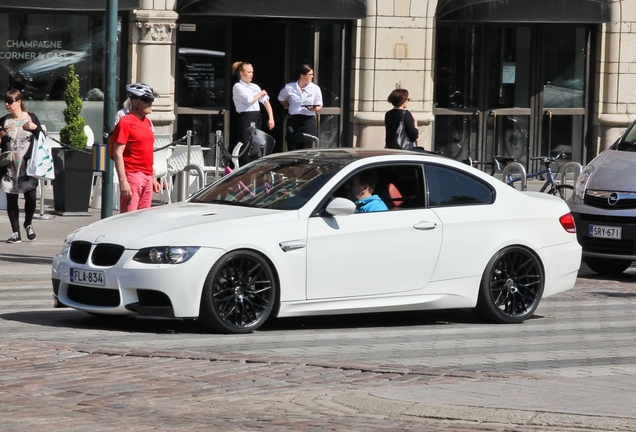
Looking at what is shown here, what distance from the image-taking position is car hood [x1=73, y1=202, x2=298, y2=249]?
9953 millimetres

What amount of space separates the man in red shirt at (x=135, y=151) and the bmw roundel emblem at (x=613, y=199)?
486cm

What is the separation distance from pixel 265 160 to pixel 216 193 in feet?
1.96

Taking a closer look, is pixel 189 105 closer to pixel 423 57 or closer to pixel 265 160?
pixel 423 57

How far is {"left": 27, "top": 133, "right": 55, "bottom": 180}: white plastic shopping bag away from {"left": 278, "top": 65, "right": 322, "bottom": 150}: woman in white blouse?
5123 mm

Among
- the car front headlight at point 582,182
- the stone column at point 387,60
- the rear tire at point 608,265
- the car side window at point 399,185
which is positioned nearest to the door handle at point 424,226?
the car side window at point 399,185

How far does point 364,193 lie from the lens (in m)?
10.9

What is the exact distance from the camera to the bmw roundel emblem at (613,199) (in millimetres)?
14648

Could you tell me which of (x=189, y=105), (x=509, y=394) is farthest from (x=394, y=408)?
(x=189, y=105)

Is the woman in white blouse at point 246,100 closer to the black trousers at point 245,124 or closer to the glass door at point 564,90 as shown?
the black trousers at point 245,124

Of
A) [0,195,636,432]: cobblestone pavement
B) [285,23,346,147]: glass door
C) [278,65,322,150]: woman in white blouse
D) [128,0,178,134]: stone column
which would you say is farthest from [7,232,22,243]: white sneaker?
[285,23,346,147]: glass door

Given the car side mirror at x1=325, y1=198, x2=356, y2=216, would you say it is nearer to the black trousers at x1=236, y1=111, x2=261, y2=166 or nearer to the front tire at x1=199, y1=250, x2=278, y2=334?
the front tire at x1=199, y1=250, x2=278, y2=334

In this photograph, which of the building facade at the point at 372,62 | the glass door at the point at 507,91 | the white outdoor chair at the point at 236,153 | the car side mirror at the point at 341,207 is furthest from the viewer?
the glass door at the point at 507,91

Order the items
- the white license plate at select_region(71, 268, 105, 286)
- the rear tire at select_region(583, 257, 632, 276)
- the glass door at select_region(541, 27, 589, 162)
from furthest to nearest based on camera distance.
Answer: the glass door at select_region(541, 27, 589, 162), the rear tire at select_region(583, 257, 632, 276), the white license plate at select_region(71, 268, 105, 286)

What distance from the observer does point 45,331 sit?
33.7ft
